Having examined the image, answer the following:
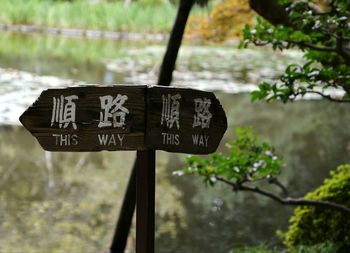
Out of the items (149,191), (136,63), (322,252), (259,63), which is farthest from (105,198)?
(259,63)

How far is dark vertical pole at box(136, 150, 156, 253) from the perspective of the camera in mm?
1700

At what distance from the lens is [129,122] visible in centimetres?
164

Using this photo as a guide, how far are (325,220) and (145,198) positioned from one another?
1.75m

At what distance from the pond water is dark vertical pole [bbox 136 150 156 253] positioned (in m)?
2.43

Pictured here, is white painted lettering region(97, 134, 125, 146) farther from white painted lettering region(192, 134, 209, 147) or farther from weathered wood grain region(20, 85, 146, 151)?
white painted lettering region(192, 134, 209, 147)

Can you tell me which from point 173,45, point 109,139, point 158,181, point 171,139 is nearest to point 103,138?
point 109,139

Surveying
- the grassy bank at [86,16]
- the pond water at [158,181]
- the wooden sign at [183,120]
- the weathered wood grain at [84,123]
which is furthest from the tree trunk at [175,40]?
the grassy bank at [86,16]

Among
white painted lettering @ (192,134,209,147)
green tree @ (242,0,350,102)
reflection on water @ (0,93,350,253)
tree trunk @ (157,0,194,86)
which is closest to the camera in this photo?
white painted lettering @ (192,134,209,147)

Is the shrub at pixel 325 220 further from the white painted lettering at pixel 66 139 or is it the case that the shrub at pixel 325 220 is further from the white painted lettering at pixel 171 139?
the white painted lettering at pixel 66 139

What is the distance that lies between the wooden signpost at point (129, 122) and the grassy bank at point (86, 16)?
15.3 m

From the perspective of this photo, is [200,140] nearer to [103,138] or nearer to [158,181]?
[103,138]

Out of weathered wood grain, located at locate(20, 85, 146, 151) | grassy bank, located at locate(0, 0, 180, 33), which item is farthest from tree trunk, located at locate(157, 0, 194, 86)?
grassy bank, located at locate(0, 0, 180, 33)

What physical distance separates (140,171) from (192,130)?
0.18m

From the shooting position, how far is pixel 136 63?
41.1 feet
